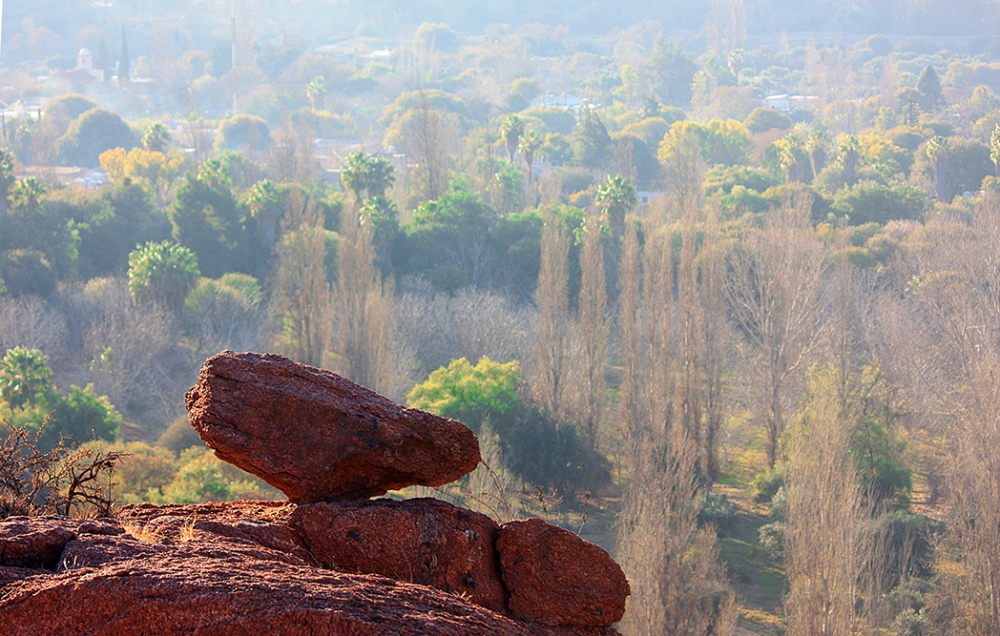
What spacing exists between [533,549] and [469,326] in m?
33.8

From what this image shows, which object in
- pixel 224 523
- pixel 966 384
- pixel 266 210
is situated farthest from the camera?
pixel 266 210

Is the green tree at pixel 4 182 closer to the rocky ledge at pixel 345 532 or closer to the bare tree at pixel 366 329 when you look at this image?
the bare tree at pixel 366 329

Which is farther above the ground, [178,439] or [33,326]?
[33,326]

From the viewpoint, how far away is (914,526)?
25.5 metres

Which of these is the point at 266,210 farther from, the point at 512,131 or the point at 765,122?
the point at 765,122

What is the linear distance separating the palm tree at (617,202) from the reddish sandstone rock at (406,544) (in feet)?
134

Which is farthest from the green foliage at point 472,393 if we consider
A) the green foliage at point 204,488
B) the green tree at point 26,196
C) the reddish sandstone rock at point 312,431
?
the reddish sandstone rock at point 312,431

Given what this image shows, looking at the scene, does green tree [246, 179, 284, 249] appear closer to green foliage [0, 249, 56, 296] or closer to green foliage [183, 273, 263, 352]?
green foliage [183, 273, 263, 352]

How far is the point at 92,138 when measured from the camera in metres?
83.9

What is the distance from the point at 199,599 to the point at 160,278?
3663cm

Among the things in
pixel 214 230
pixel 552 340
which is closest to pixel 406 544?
pixel 552 340

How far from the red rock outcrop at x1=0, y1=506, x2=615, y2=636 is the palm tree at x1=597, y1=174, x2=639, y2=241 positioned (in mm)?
42154

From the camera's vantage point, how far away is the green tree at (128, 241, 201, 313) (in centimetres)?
3834

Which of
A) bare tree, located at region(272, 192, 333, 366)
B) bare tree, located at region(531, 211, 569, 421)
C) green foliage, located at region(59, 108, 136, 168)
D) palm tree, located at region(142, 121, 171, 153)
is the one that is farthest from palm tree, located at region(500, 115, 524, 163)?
green foliage, located at region(59, 108, 136, 168)
